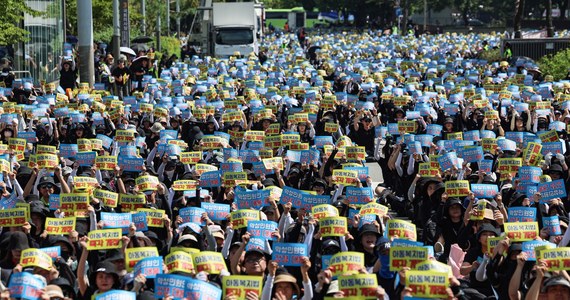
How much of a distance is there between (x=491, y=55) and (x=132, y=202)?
1439 inches

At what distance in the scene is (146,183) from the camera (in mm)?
13164

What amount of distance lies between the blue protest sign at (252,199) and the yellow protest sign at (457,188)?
5.69 ft

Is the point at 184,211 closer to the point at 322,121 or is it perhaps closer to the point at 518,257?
the point at 518,257

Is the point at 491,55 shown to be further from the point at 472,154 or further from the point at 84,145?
the point at 84,145

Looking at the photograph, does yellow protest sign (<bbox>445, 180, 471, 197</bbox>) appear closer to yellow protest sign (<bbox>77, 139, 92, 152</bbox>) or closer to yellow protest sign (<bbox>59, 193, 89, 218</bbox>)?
yellow protest sign (<bbox>59, 193, 89, 218</bbox>)

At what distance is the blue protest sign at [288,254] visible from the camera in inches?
387

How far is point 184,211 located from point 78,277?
1.68 meters

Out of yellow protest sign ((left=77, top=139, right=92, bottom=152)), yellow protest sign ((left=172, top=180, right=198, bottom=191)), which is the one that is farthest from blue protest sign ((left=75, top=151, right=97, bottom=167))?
yellow protest sign ((left=172, top=180, right=198, bottom=191))

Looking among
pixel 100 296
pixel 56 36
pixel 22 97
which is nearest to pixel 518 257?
pixel 100 296

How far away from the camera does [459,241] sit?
11.5m

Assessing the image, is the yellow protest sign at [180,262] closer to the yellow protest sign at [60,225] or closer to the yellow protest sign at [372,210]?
the yellow protest sign at [60,225]

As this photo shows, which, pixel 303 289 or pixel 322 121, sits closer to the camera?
pixel 303 289

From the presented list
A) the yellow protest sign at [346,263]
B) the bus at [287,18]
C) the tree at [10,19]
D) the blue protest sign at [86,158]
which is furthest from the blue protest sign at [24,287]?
the bus at [287,18]

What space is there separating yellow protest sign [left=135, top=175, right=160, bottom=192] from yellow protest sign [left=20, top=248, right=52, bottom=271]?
12.1 ft
